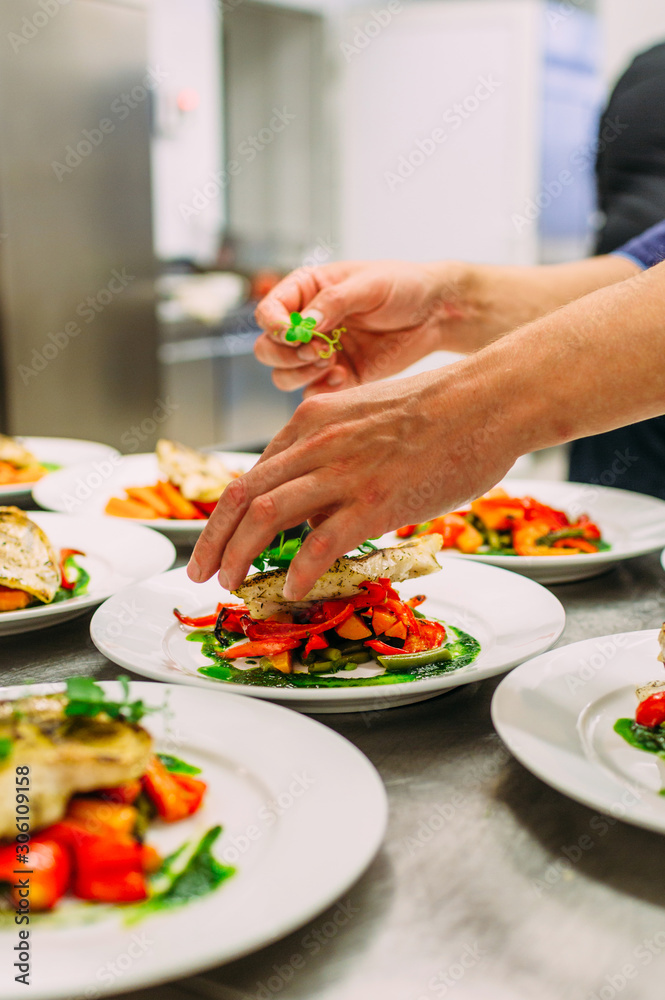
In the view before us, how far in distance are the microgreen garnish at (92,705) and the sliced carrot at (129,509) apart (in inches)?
44.1

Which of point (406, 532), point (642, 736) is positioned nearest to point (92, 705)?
point (642, 736)

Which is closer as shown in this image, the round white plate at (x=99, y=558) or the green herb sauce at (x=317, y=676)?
the green herb sauce at (x=317, y=676)

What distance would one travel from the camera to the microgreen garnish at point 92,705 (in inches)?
31.2

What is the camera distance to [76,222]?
4.82m

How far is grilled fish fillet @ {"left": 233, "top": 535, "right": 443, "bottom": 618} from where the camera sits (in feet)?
4.04

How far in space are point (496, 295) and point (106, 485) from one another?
1.04 meters

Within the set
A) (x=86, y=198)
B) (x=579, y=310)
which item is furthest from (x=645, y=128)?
(x=86, y=198)

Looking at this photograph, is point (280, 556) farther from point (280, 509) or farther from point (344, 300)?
point (344, 300)

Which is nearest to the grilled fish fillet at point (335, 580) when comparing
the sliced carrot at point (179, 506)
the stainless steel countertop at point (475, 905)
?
the stainless steel countertop at point (475, 905)

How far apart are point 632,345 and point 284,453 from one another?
425 millimetres

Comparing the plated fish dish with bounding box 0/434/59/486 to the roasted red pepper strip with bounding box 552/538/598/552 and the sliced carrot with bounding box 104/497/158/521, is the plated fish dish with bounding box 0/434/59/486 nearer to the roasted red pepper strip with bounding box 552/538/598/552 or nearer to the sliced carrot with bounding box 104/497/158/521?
the sliced carrot with bounding box 104/497/158/521

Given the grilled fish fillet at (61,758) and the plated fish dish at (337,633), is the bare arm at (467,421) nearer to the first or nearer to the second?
the plated fish dish at (337,633)

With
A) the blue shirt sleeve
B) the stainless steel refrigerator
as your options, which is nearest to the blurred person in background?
the blue shirt sleeve

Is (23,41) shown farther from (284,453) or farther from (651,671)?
(651,671)
